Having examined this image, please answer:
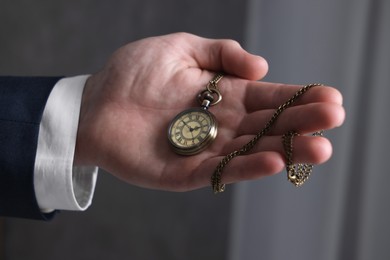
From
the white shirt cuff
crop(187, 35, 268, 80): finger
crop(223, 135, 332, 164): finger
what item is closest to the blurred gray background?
crop(187, 35, 268, 80): finger

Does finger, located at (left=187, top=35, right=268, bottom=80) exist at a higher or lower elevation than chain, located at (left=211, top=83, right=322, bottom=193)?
higher

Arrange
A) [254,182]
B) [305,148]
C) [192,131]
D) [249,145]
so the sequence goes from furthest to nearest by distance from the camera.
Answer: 1. [254,182]
2. [192,131]
3. [249,145]
4. [305,148]

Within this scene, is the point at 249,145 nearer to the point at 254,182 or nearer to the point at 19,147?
the point at 19,147

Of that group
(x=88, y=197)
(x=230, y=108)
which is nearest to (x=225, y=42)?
(x=230, y=108)

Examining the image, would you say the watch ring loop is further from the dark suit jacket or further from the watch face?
the dark suit jacket

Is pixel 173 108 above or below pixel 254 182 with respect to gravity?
above

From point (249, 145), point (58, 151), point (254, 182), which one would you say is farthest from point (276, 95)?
point (254, 182)
